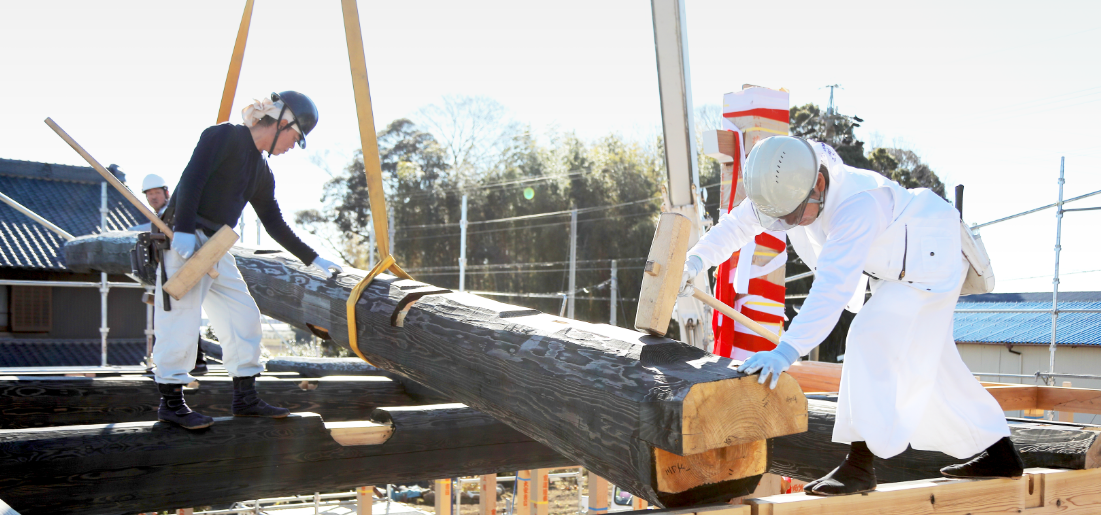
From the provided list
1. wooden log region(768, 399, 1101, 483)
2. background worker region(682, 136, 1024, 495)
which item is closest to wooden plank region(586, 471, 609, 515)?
wooden log region(768, 399, 1101, 483)

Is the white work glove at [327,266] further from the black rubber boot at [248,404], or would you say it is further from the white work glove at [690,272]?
the white work glove at [690,272]

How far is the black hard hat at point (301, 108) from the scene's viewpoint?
3.10m

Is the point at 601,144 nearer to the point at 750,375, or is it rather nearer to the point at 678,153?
the point at 678,153

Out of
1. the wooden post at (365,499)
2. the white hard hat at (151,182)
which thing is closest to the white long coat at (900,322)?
the wooden post at (365,499)

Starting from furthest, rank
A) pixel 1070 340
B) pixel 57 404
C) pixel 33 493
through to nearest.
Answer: pixel 1070 340 → pixel 57 404 → pixel 33 493

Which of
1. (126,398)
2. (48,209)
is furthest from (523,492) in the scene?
(48,209)

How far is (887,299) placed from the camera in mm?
2236

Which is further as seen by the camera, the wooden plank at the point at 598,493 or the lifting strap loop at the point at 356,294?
the wooden plank at the point at 598,493

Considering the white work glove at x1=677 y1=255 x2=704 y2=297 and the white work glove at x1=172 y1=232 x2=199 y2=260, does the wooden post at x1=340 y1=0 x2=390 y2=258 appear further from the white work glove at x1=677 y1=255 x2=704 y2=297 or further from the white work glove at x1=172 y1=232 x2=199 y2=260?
the white work glove at x1=677 y1=255 x2=704 y2=297

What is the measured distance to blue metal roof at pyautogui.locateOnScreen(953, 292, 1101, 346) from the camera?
15325mm

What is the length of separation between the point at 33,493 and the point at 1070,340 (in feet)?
57.7

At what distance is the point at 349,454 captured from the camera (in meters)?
3.08

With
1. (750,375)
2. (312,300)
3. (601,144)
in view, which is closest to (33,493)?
(312,300)

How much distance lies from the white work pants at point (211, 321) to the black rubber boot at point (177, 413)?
6cm
